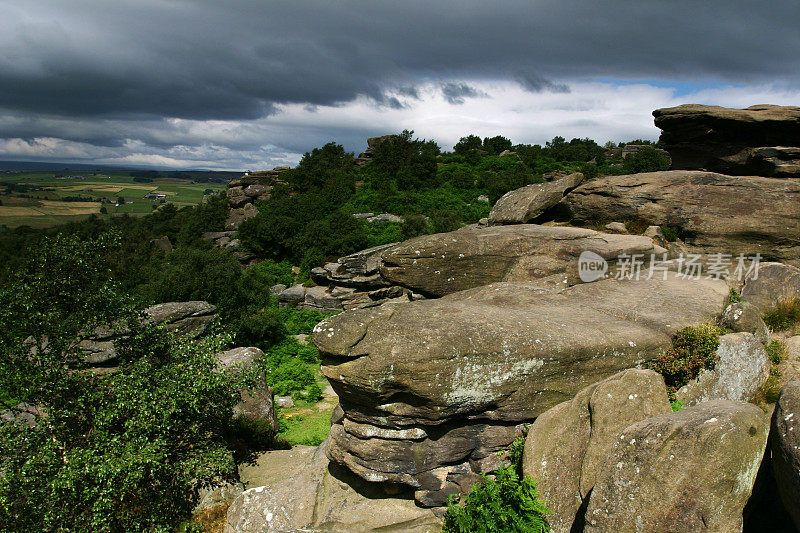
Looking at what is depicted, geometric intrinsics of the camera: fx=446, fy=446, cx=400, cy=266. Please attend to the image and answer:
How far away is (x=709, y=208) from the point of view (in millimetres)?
15617

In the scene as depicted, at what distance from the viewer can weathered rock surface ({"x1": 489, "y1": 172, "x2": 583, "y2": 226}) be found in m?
18.0

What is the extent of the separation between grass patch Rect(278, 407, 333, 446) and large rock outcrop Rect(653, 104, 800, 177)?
19.3m

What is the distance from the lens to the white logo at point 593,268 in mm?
13852

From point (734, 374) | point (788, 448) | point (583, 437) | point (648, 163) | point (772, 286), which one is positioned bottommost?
point (583, 437)

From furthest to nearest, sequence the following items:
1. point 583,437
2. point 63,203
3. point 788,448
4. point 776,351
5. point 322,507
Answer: point 63,203 → point 776,351 → point 322,507 → point 583,437 → point 788,448

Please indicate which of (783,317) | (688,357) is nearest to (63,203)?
(688,357)

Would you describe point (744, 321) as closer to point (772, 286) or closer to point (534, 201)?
point (772, 286)

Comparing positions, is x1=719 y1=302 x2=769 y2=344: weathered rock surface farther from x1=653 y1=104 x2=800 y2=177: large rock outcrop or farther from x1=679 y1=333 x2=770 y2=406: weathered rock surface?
x1=653 y1=104 x2=800 y2=177: large rock outcrop

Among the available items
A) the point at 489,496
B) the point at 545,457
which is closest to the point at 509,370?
the point at 545,457

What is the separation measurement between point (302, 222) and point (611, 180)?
95.8 ft

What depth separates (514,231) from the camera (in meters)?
15.1

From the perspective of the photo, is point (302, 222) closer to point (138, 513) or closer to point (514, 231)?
point (514, 231)

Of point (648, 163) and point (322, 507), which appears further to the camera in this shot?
point (648, 163)

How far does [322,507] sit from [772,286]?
1403 cm
